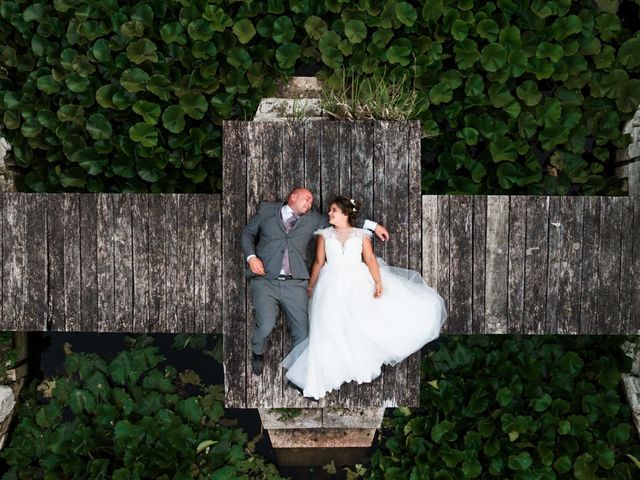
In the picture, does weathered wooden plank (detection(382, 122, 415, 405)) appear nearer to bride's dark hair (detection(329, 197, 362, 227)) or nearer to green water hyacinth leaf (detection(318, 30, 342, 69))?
bride's dark hair (detection(329, 197, 362, 227))

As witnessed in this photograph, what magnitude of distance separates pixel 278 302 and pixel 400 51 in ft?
6.58

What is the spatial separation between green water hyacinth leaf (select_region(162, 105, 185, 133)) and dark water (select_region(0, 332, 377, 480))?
169 centimetres

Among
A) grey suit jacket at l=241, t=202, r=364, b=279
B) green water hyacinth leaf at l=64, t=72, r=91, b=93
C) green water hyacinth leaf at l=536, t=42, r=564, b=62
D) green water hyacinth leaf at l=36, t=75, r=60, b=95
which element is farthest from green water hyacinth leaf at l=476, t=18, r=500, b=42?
green water hyacinth leaf at l=36, t=75, r=60, b=95

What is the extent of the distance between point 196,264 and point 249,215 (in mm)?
538

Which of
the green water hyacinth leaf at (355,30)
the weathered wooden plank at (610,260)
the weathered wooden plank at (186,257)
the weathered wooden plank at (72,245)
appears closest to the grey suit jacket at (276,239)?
the weathered wooden plank at (186,257)

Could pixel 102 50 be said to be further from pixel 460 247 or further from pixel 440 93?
pixel 460 247

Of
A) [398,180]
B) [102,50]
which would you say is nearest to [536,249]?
[398,180]

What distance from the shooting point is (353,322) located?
2902mm

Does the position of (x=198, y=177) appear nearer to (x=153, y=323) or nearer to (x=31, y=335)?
(x=153, y=323)

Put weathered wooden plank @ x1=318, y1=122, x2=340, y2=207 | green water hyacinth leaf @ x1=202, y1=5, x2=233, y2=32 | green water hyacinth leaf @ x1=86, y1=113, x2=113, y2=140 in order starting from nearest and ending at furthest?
weathered wooden plank @ x1=318, y1=122, x2=340, y2=207, green water hyacinth leaf @ x1=202, y1=5, x2=233, y2=32, green water hyacinth leaf @ x1=86, y1=113, x2=113, y2=140

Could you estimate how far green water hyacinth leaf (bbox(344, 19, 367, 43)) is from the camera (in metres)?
3.53

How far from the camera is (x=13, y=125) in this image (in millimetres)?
3670

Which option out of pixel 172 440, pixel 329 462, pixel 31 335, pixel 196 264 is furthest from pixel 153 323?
pixel 329 462

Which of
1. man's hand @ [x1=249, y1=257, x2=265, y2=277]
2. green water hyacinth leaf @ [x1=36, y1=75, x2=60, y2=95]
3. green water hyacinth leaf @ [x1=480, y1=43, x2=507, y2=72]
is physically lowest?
man's hand @ [x1=249, y1=257, x2=265, y2=277]
